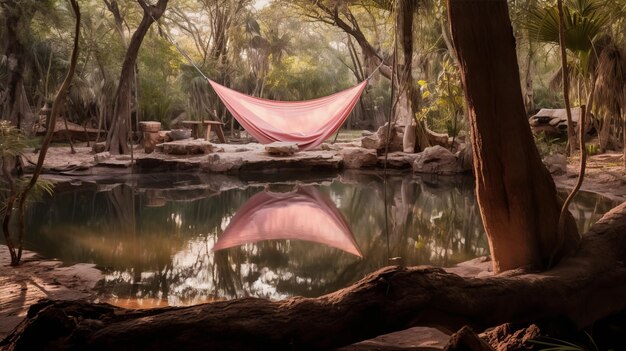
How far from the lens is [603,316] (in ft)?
6.24

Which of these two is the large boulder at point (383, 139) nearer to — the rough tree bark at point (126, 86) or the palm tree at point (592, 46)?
the palm tree at point (592, 46)

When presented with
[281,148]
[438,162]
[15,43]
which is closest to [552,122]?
[438,162]

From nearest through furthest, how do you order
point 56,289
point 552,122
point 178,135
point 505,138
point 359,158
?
point 505,138 → point 56,289 → point 359,158 → point 178,135 → point 552,122

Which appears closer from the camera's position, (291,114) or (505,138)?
(505,138)

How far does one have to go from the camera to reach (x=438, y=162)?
8.41 meters

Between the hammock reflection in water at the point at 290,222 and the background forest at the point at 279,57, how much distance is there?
73.8 inches

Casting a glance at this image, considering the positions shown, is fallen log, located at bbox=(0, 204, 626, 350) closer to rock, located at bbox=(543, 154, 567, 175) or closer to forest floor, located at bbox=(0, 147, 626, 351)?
forest floor, located at bbox=(0, 147, 626, 351)

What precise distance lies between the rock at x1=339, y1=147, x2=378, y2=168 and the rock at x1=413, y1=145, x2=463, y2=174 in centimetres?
87

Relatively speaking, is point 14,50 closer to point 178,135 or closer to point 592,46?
point 178,135

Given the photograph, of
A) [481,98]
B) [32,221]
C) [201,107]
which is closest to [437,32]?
[201,107]

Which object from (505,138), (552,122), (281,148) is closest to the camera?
(505,138)

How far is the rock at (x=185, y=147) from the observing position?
895 cm

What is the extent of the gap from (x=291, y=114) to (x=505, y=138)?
20.3 feet

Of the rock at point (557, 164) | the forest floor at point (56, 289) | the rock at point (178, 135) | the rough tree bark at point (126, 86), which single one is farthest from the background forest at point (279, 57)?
the forest floor at point (56, 289)
